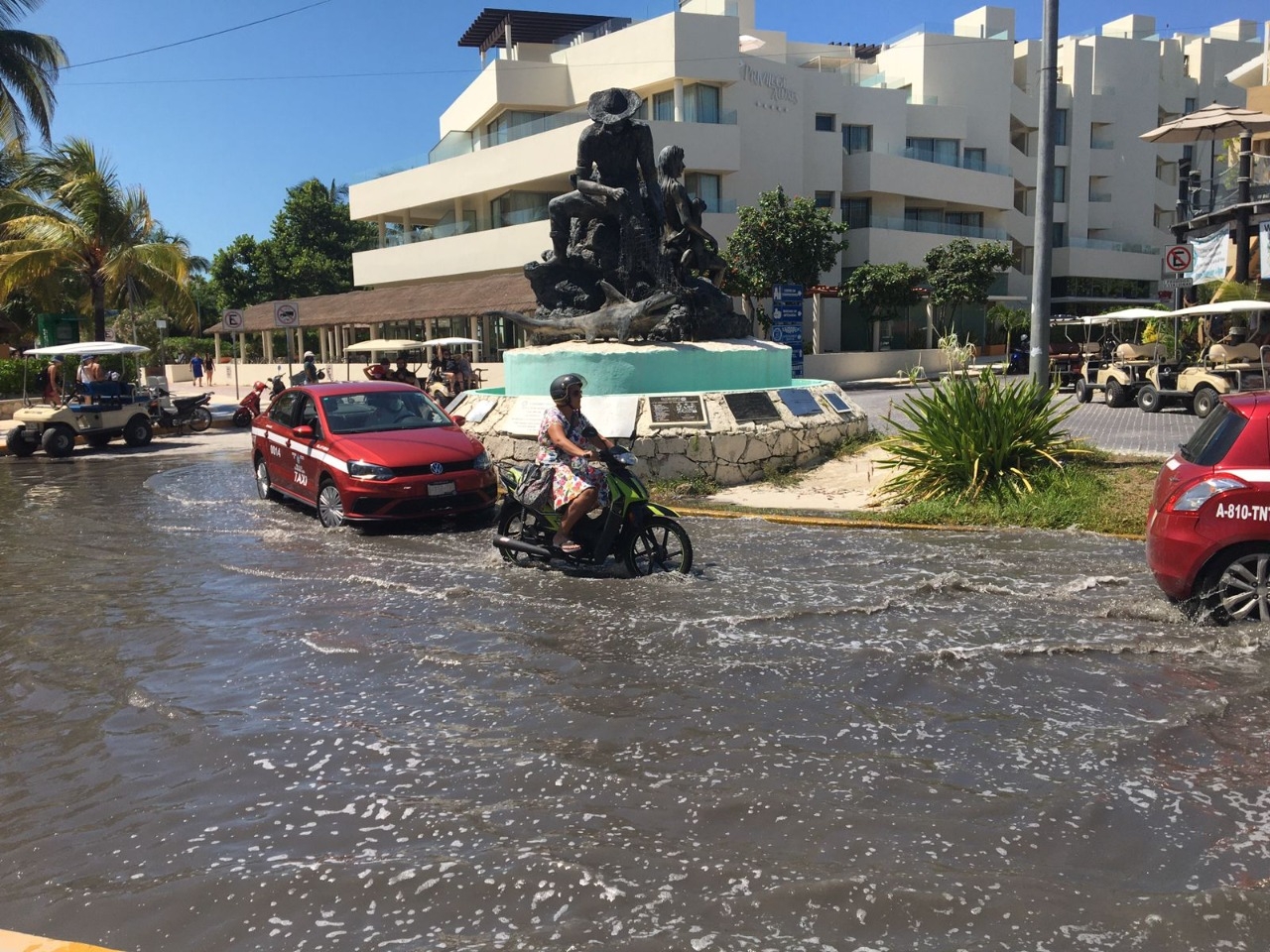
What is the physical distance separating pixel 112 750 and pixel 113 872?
1.32 m

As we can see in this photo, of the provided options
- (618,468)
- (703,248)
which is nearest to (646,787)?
(618,468)

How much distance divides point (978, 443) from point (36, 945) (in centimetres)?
1003

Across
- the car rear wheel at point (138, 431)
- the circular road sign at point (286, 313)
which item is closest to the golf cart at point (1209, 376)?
the circular road sign at point (286, 313)

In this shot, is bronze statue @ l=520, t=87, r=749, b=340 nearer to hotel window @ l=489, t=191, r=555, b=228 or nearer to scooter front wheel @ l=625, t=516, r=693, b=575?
scooter front wheel @ l=625, t=516, r=693, b=575

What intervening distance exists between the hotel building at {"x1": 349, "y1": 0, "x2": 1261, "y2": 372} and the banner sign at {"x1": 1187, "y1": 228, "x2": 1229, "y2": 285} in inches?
302

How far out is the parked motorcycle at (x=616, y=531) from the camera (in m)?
8.29

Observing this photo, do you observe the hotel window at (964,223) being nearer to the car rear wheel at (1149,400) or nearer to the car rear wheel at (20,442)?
the car rear wheel at (1149,400)

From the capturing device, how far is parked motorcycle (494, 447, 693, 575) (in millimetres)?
8289

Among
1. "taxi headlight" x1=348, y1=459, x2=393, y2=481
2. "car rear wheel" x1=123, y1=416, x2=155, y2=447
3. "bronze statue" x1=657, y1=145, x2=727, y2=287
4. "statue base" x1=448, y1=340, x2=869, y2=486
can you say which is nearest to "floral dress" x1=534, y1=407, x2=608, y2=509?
"taxi headlight" x1=348, y1=459, x2=393, y2=481

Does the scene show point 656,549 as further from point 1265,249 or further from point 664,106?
point 664,106

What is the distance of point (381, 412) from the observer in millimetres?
11945

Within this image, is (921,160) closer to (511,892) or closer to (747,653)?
(747,653)

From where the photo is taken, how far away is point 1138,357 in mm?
22562

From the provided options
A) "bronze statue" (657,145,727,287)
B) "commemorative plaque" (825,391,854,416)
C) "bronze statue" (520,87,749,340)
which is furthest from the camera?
"bronze statue" (657,145,727,287)
